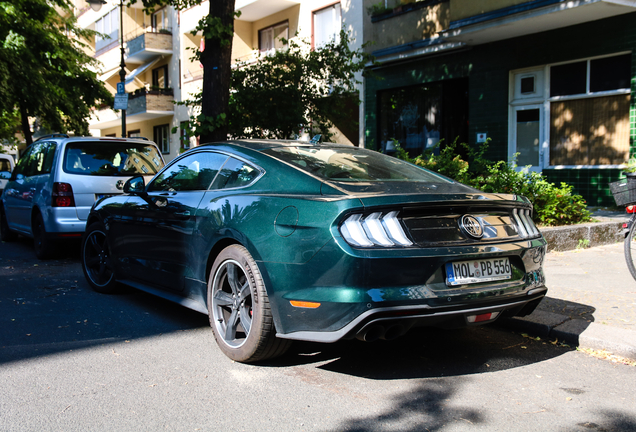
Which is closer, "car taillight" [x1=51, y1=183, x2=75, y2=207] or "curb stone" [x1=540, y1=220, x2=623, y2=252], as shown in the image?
"curb stone" [x1=540, y1=220, x2=623, y2=252]

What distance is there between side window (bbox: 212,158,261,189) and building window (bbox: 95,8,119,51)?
33.8 metres

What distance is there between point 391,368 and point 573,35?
38.6 ft

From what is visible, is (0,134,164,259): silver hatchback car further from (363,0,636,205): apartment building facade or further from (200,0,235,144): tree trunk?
(363,0,636,205): apartment building facade

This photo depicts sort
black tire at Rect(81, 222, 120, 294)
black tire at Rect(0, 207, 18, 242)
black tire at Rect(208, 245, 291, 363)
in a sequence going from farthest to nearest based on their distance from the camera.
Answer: black tire at Rect(0, 207, 18, 242) < black tire at Rect(81, 222, 120, 294) < black tire at Rect(208, 245, 291, 363)

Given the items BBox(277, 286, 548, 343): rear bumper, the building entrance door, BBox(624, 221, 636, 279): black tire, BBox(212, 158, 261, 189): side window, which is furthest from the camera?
the building entrance door

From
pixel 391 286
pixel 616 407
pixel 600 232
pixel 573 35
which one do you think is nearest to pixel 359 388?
pixel 391 286

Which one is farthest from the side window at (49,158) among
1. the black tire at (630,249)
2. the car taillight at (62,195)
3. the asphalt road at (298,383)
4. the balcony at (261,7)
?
the balcony at (261,7)

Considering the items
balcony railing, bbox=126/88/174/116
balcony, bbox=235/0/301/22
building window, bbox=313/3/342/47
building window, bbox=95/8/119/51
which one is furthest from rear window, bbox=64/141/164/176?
building window, bbox=95/8/119/51

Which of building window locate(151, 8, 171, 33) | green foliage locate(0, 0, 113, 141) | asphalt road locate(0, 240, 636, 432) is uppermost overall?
building window locate(151, 8, 171, 33)

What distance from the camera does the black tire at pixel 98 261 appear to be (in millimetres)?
5997

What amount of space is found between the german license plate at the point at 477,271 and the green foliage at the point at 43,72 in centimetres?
1871

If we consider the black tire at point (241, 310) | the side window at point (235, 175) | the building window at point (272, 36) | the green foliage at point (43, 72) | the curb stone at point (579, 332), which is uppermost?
the building window at point (272, 36)

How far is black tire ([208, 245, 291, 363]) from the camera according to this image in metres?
3.70

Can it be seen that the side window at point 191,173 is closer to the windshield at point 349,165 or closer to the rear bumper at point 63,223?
the windshield at point 349,165
